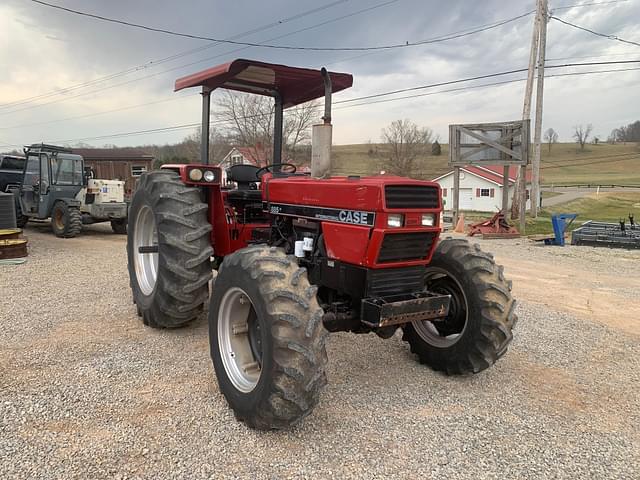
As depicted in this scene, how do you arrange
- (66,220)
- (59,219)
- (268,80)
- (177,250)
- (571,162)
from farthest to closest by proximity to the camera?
(571,162) → (59,219) → (66,220) → (268,80) → (177,250)

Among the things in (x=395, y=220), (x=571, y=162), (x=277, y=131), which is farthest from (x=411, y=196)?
(x=571, y=162)

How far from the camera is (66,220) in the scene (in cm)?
1217

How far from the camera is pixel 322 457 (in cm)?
278

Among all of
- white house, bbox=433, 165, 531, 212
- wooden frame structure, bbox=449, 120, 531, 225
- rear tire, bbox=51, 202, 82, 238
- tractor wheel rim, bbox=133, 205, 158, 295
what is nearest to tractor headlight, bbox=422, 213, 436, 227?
tractor wheel rim, bbox=133, 205, 158, 295

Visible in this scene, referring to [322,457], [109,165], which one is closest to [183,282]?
[322,457]

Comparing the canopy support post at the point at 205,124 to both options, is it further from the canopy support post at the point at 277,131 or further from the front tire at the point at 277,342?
the front tire at the point at 277,342

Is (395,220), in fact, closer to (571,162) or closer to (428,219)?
(428,219)

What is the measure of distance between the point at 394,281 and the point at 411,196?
630 millimetres

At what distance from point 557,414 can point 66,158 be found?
1316 cm

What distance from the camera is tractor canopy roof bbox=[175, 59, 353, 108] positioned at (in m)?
4.23

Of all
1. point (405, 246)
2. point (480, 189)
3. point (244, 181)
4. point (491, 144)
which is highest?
point (491, 144)

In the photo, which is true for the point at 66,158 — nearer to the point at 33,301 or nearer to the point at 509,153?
the point at 33,301

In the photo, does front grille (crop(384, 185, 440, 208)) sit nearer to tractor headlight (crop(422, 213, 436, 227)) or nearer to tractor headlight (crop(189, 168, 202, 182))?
tractor headlight (crop(422, 213, 436, 227))

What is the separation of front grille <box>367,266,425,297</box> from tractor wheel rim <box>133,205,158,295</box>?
9.22 ft
